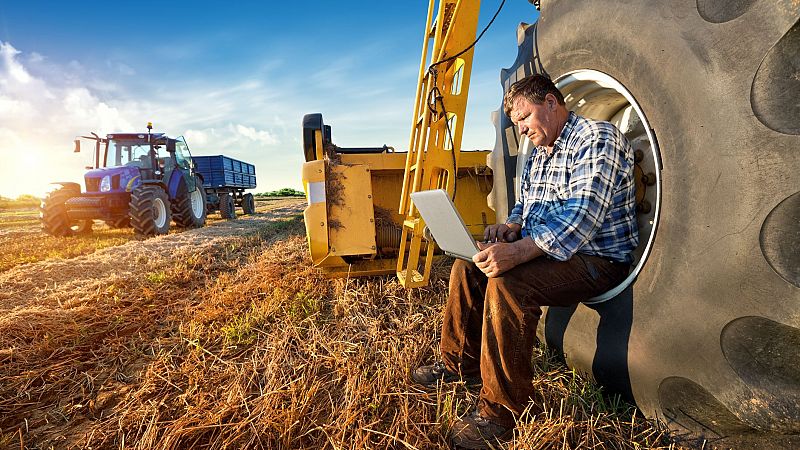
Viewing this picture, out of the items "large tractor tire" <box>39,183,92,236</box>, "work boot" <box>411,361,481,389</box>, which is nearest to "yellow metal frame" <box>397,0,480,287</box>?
"work boot" <box>411,361,481,389</box>

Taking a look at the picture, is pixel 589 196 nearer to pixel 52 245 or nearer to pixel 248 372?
pixel 248 372

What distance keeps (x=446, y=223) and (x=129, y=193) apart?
331 inches

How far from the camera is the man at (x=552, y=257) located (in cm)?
157

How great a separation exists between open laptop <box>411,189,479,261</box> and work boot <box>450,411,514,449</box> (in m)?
0.66

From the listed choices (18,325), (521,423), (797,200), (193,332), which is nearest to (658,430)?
(521,423)

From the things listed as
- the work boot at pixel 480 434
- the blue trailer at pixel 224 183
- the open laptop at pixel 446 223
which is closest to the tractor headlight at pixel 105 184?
the blue trailer at pixel 224 183

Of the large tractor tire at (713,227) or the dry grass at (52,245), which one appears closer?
the large tractor tire at (713,227)

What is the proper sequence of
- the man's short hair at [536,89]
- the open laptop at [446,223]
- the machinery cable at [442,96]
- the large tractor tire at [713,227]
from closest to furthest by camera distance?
the large tractor tire at [713,227], the open laptop at [446,223], the man's short hair at [536,89], the machinery cable at [442,96]

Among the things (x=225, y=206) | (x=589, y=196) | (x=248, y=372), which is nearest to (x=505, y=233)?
(x=589, y=196)

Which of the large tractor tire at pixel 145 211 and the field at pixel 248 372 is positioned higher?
the large tractor tire at pixel 145 211

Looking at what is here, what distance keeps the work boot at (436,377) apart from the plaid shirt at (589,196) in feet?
2.55

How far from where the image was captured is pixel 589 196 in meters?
1.57

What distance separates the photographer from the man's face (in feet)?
5.89

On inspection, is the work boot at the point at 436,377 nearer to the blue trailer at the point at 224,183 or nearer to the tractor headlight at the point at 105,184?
the tractor headlight at the point at 105,184
